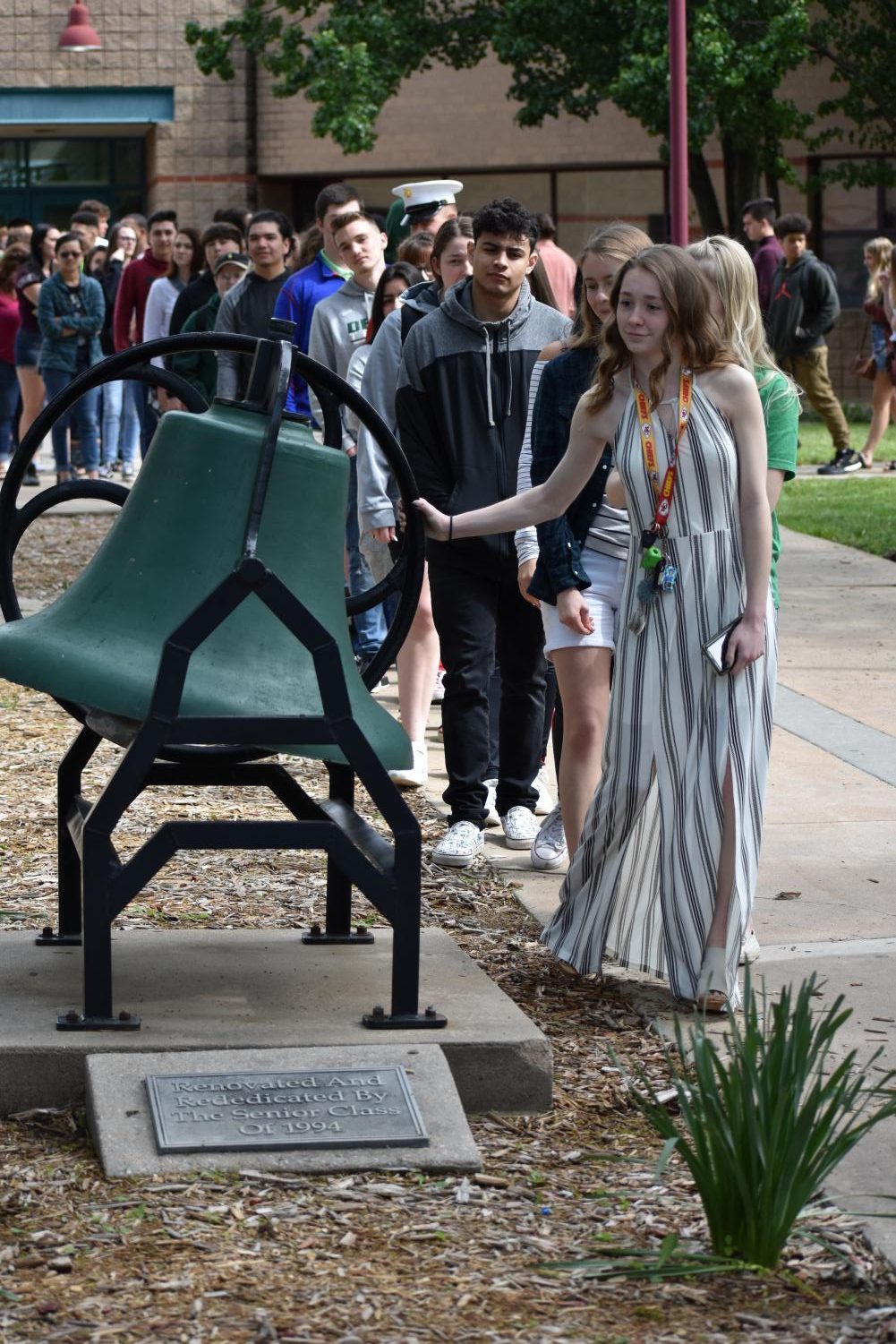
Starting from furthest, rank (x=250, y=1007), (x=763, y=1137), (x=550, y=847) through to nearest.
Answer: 1. (x=550, y=847)
2. (x=250, y=1007)
3. (x=763, y=1137)

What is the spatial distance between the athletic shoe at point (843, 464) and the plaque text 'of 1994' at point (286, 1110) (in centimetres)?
1459

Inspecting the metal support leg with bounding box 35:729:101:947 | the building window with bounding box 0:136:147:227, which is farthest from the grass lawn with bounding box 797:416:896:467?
the metal support leg with bounding box 35:729:101:947

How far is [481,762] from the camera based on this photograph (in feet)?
20.7

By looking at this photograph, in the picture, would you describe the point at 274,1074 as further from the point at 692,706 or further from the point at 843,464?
the point at 843,464

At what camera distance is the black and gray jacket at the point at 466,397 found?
6.24 m

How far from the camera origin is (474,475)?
6254mm

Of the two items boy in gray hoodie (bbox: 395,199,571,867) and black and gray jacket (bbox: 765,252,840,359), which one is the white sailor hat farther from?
black and gray jacket (bbox: 765,252,840,359)

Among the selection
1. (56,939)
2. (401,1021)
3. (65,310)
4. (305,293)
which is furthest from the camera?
(65,310)

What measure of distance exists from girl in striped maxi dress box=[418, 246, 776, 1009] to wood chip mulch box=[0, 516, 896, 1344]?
0.43 meters

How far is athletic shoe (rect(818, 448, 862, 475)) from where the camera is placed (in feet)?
58.6

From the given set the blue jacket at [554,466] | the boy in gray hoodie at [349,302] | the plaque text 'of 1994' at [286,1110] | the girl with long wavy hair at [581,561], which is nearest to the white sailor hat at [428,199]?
the boy in gray hoodie at [349,302]

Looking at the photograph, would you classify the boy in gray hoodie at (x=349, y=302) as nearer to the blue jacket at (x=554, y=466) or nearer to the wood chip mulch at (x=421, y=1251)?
the blue jacket at (x=554, y=466)

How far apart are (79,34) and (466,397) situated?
71.3ft

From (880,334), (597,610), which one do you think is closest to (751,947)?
(597,610)
